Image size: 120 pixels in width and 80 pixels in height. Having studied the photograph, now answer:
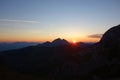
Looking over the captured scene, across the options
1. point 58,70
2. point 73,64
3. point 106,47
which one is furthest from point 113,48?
point 58,70

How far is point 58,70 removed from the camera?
5797cm

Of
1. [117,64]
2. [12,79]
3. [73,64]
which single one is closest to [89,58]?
[73,64]

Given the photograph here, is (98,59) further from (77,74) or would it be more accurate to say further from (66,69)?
(66,69)

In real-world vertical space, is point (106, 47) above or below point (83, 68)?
above

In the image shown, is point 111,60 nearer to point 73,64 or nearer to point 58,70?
point 73,64

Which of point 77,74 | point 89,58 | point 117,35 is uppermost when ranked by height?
point 117,35

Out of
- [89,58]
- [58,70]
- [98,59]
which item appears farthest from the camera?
[58,70]

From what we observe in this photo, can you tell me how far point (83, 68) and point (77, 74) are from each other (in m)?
2.65

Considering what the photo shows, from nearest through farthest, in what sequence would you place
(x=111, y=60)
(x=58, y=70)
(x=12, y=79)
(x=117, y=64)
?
(x=12, y=79), (x=117, y=64), (x=111, y=60), (x=58, y=70)

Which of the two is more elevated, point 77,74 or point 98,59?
point 98,59

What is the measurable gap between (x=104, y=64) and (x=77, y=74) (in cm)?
878

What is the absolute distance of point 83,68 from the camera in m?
49.2

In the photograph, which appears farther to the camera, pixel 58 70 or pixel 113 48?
pixel 58 70

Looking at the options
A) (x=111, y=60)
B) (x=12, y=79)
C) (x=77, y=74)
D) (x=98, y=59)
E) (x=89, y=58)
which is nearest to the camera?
(x=12, y=79)
